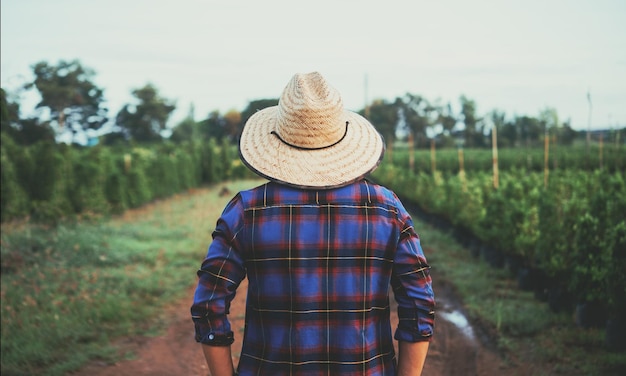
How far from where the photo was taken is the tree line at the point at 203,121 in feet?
66.8

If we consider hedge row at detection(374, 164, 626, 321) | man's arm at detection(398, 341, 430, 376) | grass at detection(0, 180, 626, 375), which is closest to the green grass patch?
grass at detection(0, 180, 626, 375)

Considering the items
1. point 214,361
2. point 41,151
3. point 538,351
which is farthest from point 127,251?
point 214,361

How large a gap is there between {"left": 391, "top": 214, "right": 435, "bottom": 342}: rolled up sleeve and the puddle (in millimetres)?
4043

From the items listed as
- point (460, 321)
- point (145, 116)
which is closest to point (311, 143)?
point (460, 321)

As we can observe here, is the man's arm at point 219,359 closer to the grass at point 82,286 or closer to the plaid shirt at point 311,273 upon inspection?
the plaid shirt at point 311,273

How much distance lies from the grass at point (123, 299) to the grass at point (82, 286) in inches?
0.4

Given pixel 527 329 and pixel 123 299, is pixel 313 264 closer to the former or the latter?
pixel 527 329

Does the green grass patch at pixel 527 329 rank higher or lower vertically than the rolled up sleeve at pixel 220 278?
lower

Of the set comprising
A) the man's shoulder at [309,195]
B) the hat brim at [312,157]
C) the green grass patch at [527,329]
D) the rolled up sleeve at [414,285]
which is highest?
the hat brim at [312,157]

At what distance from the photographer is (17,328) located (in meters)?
5.22

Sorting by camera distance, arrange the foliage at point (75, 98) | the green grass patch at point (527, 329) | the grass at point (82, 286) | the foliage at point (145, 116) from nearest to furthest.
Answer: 1. the green grass patch at point (527, 329)
2. the grass at point (82, 286)
3. the foliage at point (75, 98)
4. the foliage at point (145, 116)

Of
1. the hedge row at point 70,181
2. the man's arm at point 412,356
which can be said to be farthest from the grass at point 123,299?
the man's arm at point 412,356

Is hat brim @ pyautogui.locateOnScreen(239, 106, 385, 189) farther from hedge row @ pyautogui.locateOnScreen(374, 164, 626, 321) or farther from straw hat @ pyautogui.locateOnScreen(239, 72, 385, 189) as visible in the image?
hedge row @ pyautogui.locateOnScreen(374, 164, 626, 321)

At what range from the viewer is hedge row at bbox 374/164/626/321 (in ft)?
16.0
